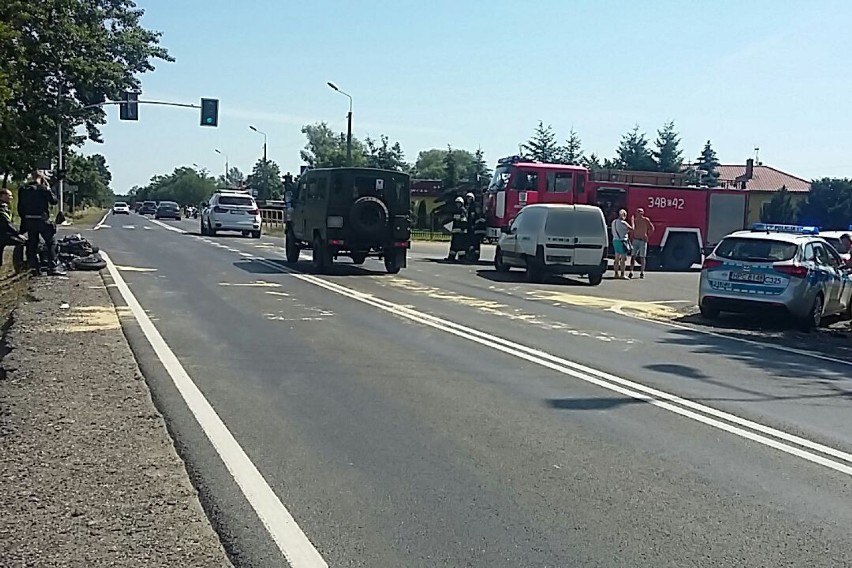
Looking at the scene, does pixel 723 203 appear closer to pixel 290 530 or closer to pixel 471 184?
pixel 471 184

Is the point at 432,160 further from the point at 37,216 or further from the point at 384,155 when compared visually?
the point at 37,216

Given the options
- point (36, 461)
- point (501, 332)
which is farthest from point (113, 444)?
point (501, 332)

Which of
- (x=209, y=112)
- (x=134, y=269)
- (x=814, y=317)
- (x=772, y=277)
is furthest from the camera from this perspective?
(x=209, y=112)

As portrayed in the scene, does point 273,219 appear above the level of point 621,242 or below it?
below

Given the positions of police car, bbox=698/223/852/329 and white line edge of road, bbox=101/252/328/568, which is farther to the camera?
police car, bbox=698/223/852/329

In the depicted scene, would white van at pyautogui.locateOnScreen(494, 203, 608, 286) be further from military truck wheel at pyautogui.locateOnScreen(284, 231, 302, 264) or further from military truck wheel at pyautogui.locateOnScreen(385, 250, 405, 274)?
military truck wheel at pyautogui.locateOnScreen(284, 231, 302, 264)

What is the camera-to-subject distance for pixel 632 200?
32.0 metres

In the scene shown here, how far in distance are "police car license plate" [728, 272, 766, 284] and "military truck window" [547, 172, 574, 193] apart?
1584 centimetres

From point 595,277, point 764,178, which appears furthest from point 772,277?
point 764,178

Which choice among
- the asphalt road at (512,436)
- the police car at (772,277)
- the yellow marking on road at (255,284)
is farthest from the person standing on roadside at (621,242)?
the asphalt road at (512,436)

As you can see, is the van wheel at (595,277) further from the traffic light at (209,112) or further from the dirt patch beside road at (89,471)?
the traffic light at (209,112)

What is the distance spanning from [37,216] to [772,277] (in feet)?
39.2

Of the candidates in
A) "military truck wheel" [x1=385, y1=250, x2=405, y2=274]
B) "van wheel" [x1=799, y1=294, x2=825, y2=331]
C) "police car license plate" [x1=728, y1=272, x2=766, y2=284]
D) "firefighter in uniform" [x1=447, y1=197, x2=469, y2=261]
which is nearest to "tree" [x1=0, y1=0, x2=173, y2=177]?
"military truck wheel" [x1=385, y1=250, x2=405, y2=274]

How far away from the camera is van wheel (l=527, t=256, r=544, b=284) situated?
24.0 meters
